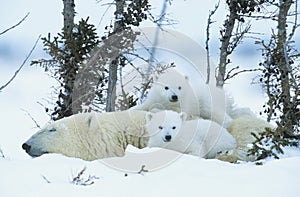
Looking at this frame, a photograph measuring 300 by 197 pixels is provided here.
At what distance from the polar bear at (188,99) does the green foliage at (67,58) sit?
4.30 ft

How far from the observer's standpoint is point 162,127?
6.18 meters

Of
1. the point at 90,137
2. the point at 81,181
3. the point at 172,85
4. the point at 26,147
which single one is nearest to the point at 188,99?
the point at 172,85

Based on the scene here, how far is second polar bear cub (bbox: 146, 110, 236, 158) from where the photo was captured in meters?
5.97

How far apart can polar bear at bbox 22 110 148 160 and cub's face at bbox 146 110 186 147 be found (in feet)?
0.38

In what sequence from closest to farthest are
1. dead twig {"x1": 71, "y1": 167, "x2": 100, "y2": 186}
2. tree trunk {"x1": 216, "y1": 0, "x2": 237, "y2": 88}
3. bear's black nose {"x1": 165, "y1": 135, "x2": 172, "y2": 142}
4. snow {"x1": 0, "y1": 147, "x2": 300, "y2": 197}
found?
1. snow {"x1": 0, "y1": 147, "x2": 300, "y2": 197}
2. dead twig {"x1": 71, "y1": 167, "x2": 100, "y2": 186}
3. bear's black nose {"x1": 165, "y1": 135, "x2": 172, "y2": 142}
4. tree trunk {"x1": 216, "y1": 0, "x2": 237, "y2": 88}

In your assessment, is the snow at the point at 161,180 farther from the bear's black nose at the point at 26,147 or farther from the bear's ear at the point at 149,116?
the bear's ear at the point at 149,116

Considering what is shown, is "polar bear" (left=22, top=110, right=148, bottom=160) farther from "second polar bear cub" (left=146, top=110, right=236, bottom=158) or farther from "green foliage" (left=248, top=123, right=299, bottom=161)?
"green foliage" (left=248, top=123, right=299, bottom=161)

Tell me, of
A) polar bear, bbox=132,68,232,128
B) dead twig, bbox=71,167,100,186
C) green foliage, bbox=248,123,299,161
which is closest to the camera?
dead twig, bbox=71,167,100,186

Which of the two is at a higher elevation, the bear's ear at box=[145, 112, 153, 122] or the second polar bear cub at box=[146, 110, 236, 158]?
the bear's ear at box=[145, 112, 153, 122]

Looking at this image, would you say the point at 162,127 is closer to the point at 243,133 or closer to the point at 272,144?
the point at 243,133

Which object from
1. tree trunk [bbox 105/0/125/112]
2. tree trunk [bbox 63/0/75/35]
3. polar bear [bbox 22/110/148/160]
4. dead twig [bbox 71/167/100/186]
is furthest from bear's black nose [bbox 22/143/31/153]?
tree trunk [bbox 63/0/75/35]

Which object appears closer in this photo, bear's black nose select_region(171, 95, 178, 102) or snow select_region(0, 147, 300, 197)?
snow select_region(0, 147, 300, 197)

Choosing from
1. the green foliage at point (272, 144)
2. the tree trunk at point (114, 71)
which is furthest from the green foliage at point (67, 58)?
the green foliage at point (272, 144)

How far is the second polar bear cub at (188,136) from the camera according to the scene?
597cm
